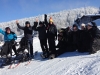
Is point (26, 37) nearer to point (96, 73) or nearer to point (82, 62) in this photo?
point (82, 62)

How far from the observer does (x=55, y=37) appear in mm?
11711

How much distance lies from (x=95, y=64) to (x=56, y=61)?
264 centimetres

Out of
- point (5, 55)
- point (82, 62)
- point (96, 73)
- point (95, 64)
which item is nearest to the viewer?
point (96, 73)

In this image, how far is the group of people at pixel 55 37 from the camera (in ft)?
36.2

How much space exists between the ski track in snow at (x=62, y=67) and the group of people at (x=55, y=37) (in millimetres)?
442

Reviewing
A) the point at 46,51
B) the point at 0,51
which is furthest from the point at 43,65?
the point at 0,51

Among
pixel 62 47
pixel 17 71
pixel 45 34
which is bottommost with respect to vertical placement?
pixel 17 71

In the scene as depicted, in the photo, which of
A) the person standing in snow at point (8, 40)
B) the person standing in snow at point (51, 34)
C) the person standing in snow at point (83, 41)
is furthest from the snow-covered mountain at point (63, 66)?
the person standing in snow at point (8, 40)

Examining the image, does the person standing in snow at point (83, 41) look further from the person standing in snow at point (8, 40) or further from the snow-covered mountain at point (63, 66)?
the person standing in snow at point (8, 40)

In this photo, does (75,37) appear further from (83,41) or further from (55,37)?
(55,37)

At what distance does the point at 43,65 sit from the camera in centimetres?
1011

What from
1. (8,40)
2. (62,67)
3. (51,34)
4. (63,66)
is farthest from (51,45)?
(62,67)

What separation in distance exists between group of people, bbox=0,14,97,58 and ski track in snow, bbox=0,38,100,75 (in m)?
0.44

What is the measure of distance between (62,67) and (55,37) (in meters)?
3.03
